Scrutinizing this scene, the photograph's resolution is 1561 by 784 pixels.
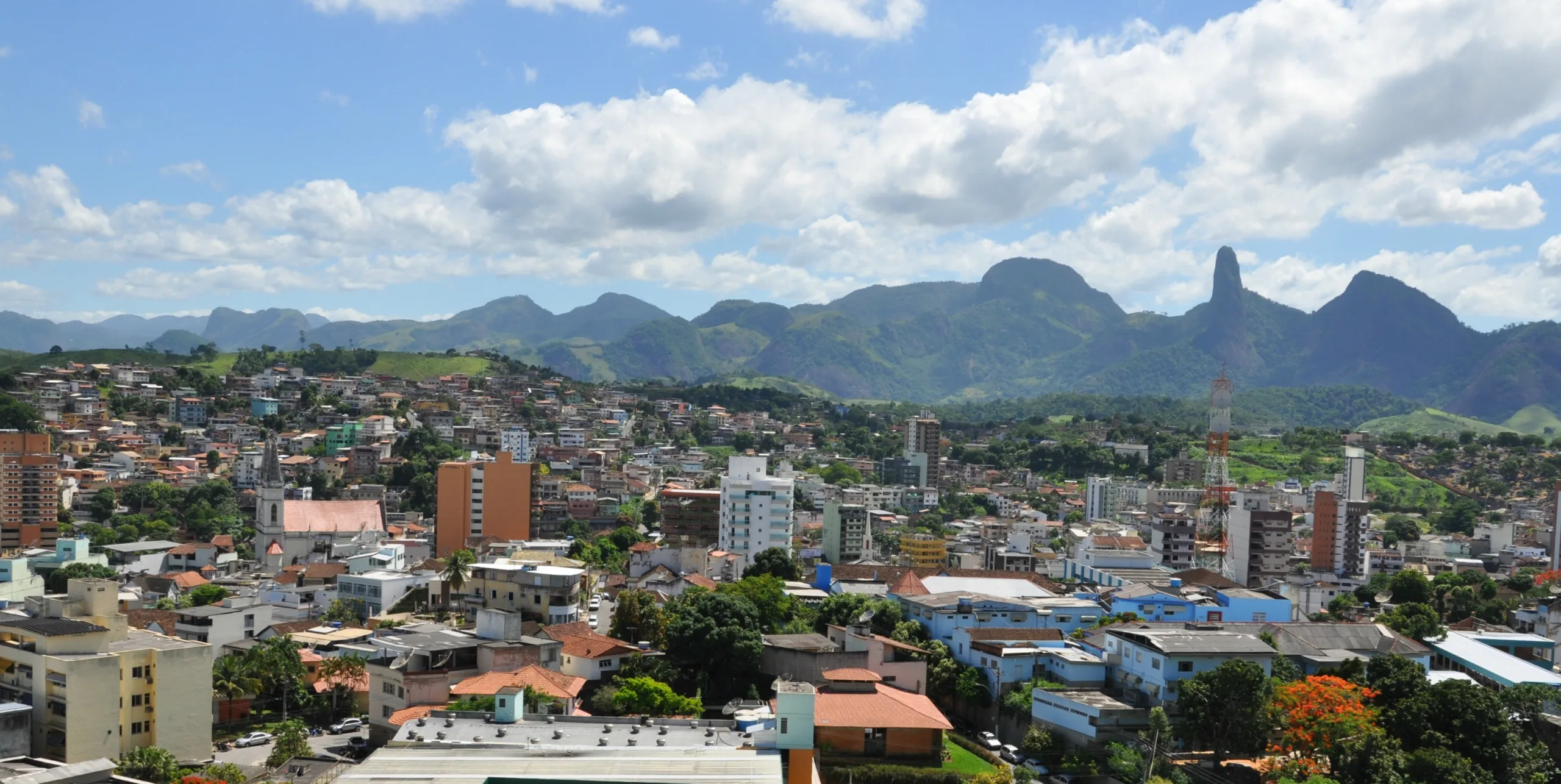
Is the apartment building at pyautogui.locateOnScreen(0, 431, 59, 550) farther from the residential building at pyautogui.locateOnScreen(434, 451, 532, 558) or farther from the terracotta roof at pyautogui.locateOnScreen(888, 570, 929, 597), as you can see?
the terracotta roof at pyautogui.locateOnScreen(888, 570, 929, 597)

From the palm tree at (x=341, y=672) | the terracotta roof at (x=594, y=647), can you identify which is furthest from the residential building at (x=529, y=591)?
the palm tree at (x=341, y=672)

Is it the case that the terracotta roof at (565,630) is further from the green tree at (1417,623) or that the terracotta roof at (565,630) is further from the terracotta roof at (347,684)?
the green tree at (1417,623)

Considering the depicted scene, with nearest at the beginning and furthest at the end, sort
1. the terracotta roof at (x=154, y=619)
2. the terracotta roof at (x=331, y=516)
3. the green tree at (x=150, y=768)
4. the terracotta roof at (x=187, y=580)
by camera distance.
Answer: the green tree at (x=150, y=768)
the terracotta roof at (x=154, y=619)
the terracotta roof at (x=187, y=580)
the terracotta roof at (x=331, y=516)

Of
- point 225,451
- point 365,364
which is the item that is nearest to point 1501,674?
point 225,451

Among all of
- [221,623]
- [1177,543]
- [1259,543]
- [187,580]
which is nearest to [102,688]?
[221,623]

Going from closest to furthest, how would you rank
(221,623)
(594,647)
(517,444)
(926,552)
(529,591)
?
(594,647)
(221,623)
(529,591)
(926,552)
(517,444)

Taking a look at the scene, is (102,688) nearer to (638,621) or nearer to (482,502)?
(638,621)

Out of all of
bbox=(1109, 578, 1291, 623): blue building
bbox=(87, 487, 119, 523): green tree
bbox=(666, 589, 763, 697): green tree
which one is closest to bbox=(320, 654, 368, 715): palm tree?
bbox=(666, 589, 763, 697): green tree
